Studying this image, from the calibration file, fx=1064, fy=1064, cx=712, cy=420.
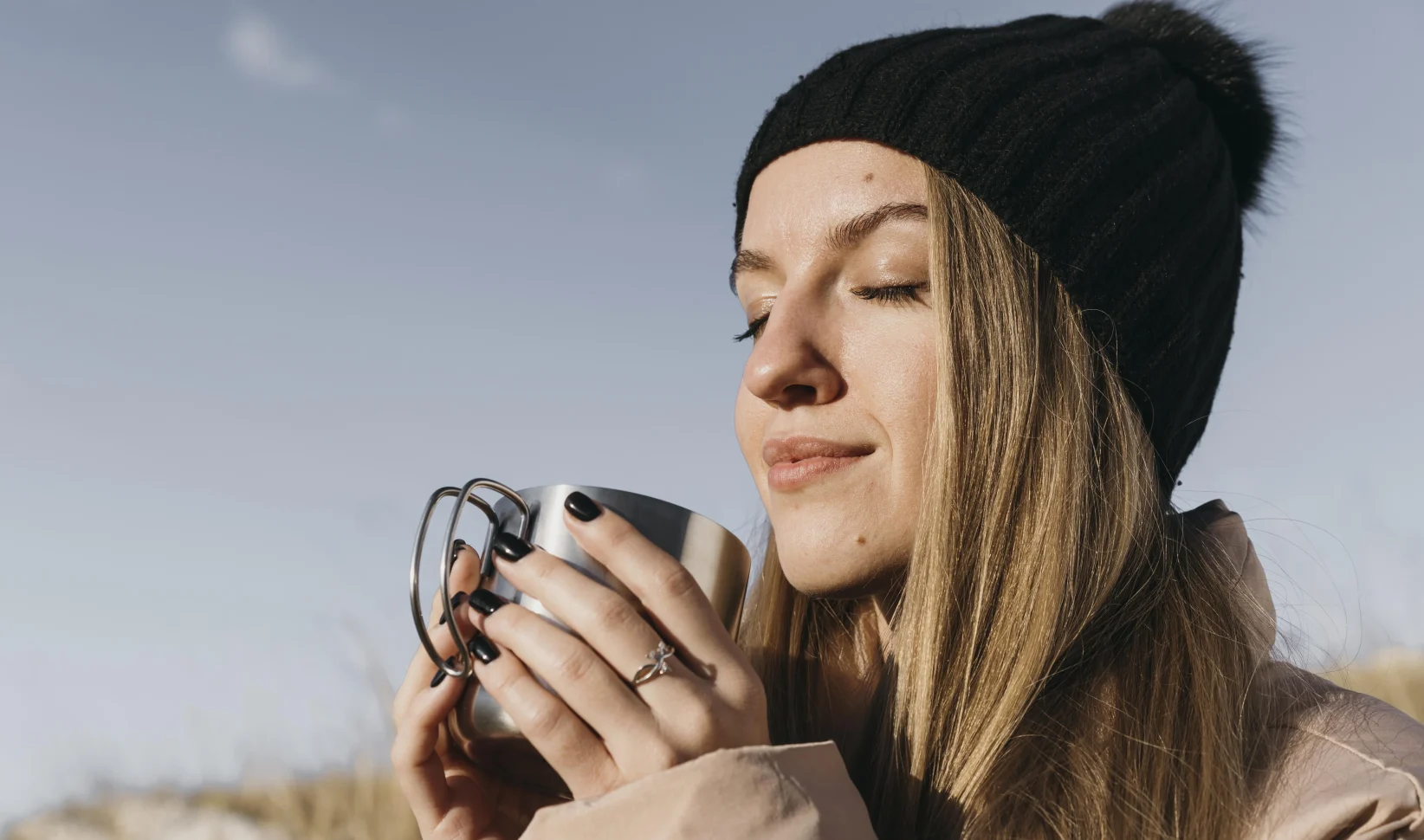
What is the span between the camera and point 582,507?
1.52m

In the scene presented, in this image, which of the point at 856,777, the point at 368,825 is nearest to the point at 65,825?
the point at 368,825

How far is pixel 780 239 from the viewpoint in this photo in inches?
79.7

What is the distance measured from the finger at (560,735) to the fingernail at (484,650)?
6 cm

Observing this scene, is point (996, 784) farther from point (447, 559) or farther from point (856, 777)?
point (447, 559)

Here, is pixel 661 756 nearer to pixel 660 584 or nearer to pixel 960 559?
pixel 660 584

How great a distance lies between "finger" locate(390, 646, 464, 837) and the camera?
1667mm

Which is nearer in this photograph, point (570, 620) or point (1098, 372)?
point (570, 620)

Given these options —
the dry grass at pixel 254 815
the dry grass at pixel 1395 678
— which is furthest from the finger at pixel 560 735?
the dry grass at pixel 1395 678

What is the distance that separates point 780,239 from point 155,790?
292cm

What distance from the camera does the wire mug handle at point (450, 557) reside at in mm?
1514

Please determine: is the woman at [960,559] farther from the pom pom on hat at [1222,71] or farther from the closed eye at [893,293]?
the pom pom on hat at [1222,71]

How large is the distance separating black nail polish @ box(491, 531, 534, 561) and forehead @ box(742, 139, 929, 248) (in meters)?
0.80

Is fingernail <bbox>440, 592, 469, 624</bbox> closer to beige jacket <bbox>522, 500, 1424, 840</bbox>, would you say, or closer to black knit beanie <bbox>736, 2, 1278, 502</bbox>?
beige jacket <bbox>522, 500, 1424, 840</bbox>

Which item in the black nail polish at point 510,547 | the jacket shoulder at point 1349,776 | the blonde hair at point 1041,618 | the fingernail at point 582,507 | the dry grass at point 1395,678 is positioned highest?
the fingernail at point 582,507
